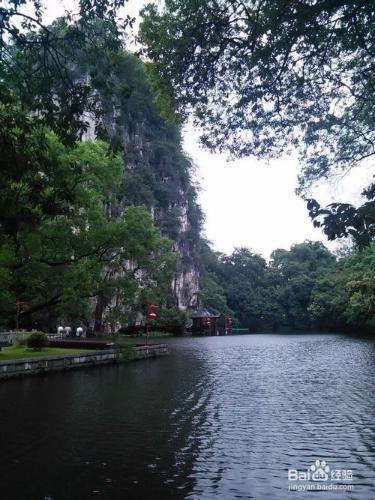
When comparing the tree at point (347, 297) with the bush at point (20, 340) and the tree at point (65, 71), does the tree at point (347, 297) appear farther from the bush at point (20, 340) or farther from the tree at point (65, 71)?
the tree at point (65, 71)

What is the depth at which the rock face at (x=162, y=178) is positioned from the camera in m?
59.8

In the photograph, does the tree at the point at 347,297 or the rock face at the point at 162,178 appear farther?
the rock face at the point at 162,178

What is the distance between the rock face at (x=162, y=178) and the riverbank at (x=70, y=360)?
35.6 m

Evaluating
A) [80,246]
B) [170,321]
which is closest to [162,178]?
[170,321]

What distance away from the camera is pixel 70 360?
18609mm

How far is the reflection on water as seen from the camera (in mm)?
5812

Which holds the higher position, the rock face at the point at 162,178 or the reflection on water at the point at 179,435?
the rock face at the point at 162,178

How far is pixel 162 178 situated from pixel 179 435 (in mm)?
61024

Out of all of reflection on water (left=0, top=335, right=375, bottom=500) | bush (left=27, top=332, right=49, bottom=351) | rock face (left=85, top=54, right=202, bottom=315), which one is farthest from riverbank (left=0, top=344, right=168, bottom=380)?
rock face (left=85, top=54, right=202, bottom=315)

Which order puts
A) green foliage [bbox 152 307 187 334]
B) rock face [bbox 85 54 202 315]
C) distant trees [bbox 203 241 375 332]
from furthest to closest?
rock face [bbox 85 54 202 315] < distant trees [bbox 203 241 375 332] < green foliage [bbox 152 307 187 334]

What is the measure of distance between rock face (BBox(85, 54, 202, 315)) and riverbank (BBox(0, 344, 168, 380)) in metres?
35.6

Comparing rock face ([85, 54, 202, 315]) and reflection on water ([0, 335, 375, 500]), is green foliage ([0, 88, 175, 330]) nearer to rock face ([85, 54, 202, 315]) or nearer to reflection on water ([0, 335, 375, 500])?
reflection on water ([0, 335, 375, 500])

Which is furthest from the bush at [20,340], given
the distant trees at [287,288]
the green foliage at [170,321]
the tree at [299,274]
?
the tree at [299,274]

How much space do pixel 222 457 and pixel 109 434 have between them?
→ 7.57 ft
